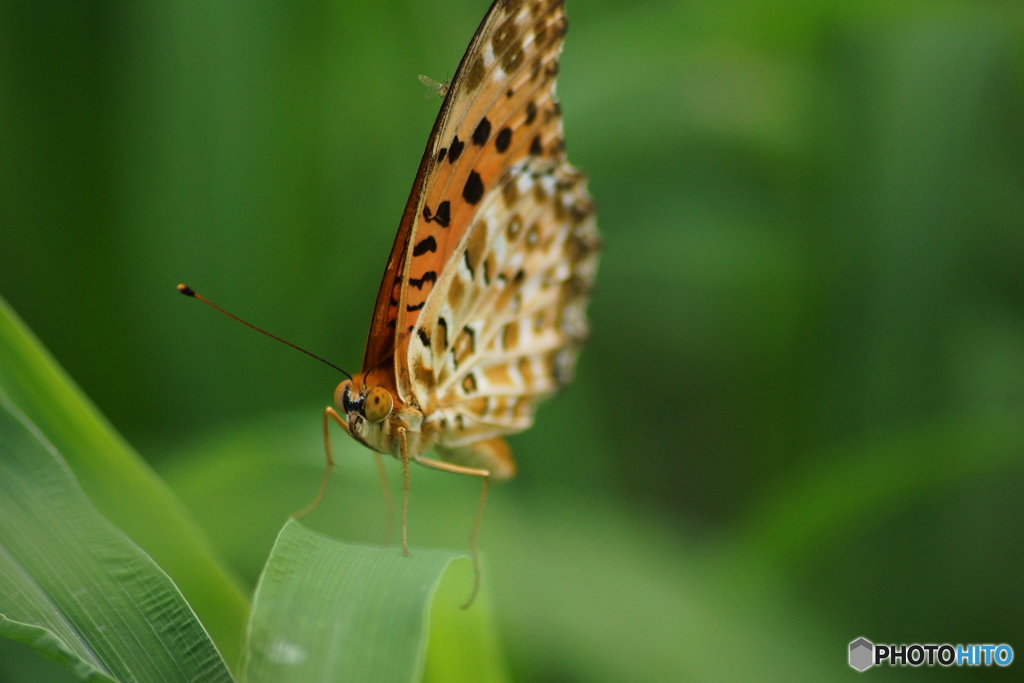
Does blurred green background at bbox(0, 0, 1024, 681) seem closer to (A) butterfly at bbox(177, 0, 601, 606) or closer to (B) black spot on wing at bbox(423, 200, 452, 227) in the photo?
(A) butterfly at bbox(177, 0, 601, 606)

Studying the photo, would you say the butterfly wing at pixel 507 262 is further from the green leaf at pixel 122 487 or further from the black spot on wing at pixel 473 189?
the green leaf at pixel 122 487

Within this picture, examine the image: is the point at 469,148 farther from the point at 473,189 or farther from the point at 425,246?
the point at 425,246

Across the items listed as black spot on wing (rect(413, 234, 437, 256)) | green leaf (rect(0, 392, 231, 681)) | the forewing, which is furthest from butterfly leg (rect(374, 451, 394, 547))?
green leaf (rect(0, 392, 231, 681))

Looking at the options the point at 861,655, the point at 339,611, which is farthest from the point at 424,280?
the point at 861,655

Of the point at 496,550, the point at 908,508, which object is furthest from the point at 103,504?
the point at 908,508

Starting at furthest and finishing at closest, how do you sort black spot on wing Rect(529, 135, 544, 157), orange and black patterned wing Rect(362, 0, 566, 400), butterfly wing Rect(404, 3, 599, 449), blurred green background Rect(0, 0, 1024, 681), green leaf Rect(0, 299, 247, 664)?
blurred green background Rect(0, 0, 1024, 681) < black spot on wing Rect(529, 135, 544, 157) < butterfly wing Rect(404, 3, 599, 449) < orange and black patterned wing Rect(362, 0, 566, 400) < green leaf Rect(0, 299, 247, 664)

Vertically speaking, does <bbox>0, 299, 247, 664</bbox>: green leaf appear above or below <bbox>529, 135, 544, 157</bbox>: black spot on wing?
below

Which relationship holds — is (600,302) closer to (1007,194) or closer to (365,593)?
(1007,194)

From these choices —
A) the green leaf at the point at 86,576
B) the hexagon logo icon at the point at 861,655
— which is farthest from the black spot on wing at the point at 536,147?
the hexagon logo icon at the point at 861,655
